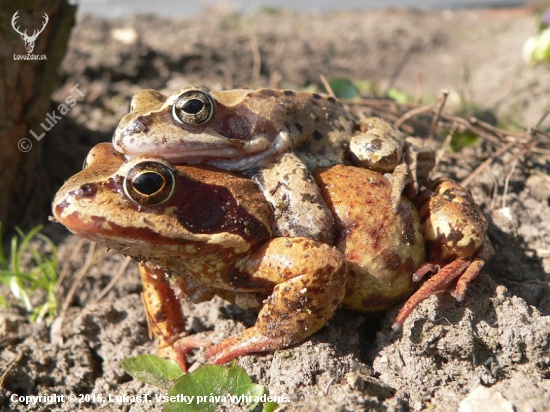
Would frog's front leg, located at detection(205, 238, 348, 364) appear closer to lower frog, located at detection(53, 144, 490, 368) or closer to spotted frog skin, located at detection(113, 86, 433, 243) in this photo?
lower frog, located at detection(53, 144, 490, 368)

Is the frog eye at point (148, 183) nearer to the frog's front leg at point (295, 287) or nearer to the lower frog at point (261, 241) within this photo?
the lower frog at point (261, 241)

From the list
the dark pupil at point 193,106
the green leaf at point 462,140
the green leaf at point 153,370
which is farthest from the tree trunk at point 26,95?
the green leaf at point 462,140

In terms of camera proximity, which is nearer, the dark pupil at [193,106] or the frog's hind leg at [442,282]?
the dark pupil at [193,106]

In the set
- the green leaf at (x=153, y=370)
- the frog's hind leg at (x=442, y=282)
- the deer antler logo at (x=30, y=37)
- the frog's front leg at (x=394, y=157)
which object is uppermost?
the deer antler logo at (x=30, y=37)

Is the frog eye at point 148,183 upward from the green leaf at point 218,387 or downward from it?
upward

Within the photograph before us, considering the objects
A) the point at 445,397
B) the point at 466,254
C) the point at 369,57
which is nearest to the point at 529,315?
the point at 466,254

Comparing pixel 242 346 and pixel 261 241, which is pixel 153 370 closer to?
pixel 242 346

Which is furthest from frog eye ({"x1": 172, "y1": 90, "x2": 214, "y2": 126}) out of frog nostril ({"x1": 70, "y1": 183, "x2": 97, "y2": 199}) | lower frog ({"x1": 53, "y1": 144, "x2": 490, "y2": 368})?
frog nostril ({"x1": 70, "y1": 183, "x2": 97, "y2": 199})
